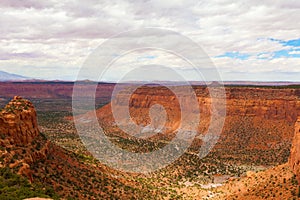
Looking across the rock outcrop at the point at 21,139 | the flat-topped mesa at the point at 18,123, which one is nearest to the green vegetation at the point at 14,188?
the rock outcrop at the point at 21,139

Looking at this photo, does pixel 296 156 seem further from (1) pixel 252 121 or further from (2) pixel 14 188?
(1) pixel 252 121

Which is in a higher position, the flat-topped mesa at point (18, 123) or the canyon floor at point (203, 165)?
the flat-topped mesa at point (18, 123)

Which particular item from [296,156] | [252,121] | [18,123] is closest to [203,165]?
[296,156]

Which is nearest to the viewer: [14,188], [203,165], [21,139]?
[14,188]

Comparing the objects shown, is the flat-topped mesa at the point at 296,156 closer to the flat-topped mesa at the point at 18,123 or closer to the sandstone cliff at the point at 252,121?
the flat-topped mesa at the point at 18,123

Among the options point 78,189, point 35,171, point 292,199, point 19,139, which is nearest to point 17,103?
point 19,139

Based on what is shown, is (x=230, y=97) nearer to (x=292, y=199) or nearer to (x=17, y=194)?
(x=292, y=199)

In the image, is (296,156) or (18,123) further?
(296,156)
